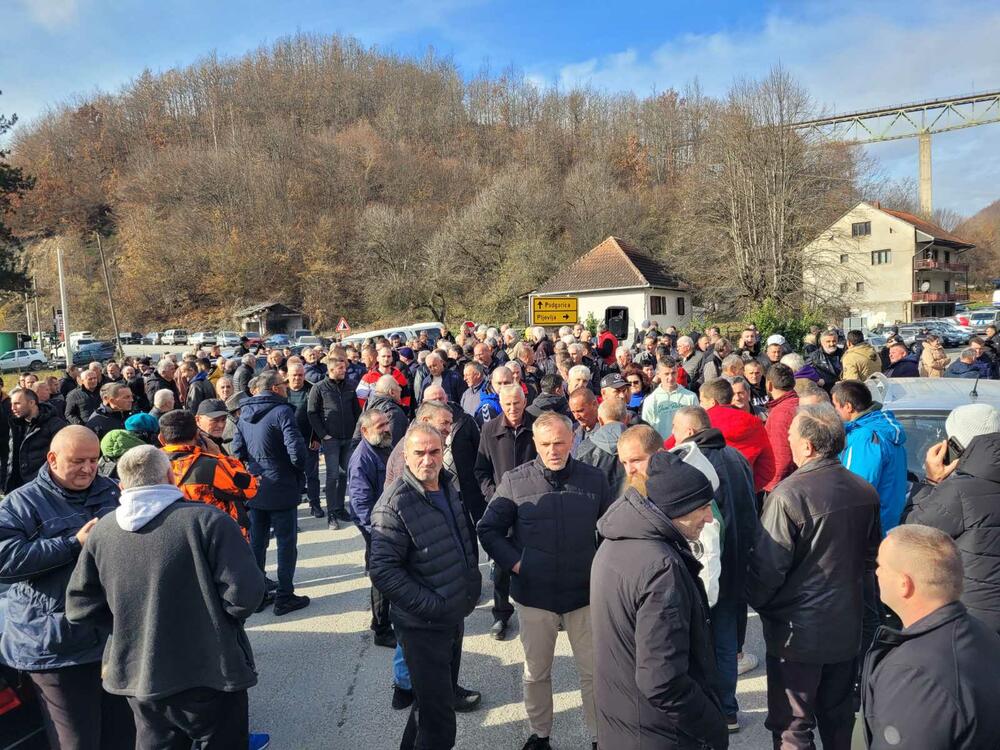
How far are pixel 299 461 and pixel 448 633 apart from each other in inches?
106

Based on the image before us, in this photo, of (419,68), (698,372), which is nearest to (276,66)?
(419,68)

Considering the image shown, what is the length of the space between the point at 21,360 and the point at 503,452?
43.5 meters

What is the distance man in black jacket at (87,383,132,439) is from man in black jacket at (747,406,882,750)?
599cm

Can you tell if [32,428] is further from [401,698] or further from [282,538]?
[401,698]

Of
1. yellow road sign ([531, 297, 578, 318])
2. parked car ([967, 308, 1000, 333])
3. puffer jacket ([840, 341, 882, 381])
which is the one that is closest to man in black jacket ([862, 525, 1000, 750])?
puffer jacket ([840, 341, 882, 381])

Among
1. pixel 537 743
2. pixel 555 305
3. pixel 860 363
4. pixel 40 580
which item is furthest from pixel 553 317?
pixel 40 580

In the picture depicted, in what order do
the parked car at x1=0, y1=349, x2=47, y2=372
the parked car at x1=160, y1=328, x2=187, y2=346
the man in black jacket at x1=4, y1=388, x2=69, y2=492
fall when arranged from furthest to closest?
the parked car at x1=160, y1=328, x2=187, y2=346 → the parked car at x1=0, y1=349, x2=47, y2=372 → the man in black jacket at x1=4, y1=388, x2=69, y2=492

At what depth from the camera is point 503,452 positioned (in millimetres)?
4707

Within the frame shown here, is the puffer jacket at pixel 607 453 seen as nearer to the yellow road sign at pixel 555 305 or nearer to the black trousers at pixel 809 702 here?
A: the black trousers at pixel 809 702

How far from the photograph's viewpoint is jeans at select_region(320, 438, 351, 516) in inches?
293

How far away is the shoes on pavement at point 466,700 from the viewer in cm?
376

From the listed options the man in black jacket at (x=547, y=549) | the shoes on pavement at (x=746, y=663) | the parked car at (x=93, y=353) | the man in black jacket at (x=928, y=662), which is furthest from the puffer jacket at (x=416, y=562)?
the parked car at (x=93, y=353)

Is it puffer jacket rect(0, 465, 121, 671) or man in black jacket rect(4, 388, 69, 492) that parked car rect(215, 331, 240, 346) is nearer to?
man in black jacket rect(4, 388, 69, 492)

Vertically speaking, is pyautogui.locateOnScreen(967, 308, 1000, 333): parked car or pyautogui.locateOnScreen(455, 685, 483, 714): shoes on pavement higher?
pyautogui.locateOnScreen(967, 308, 1000, 333): parked car
